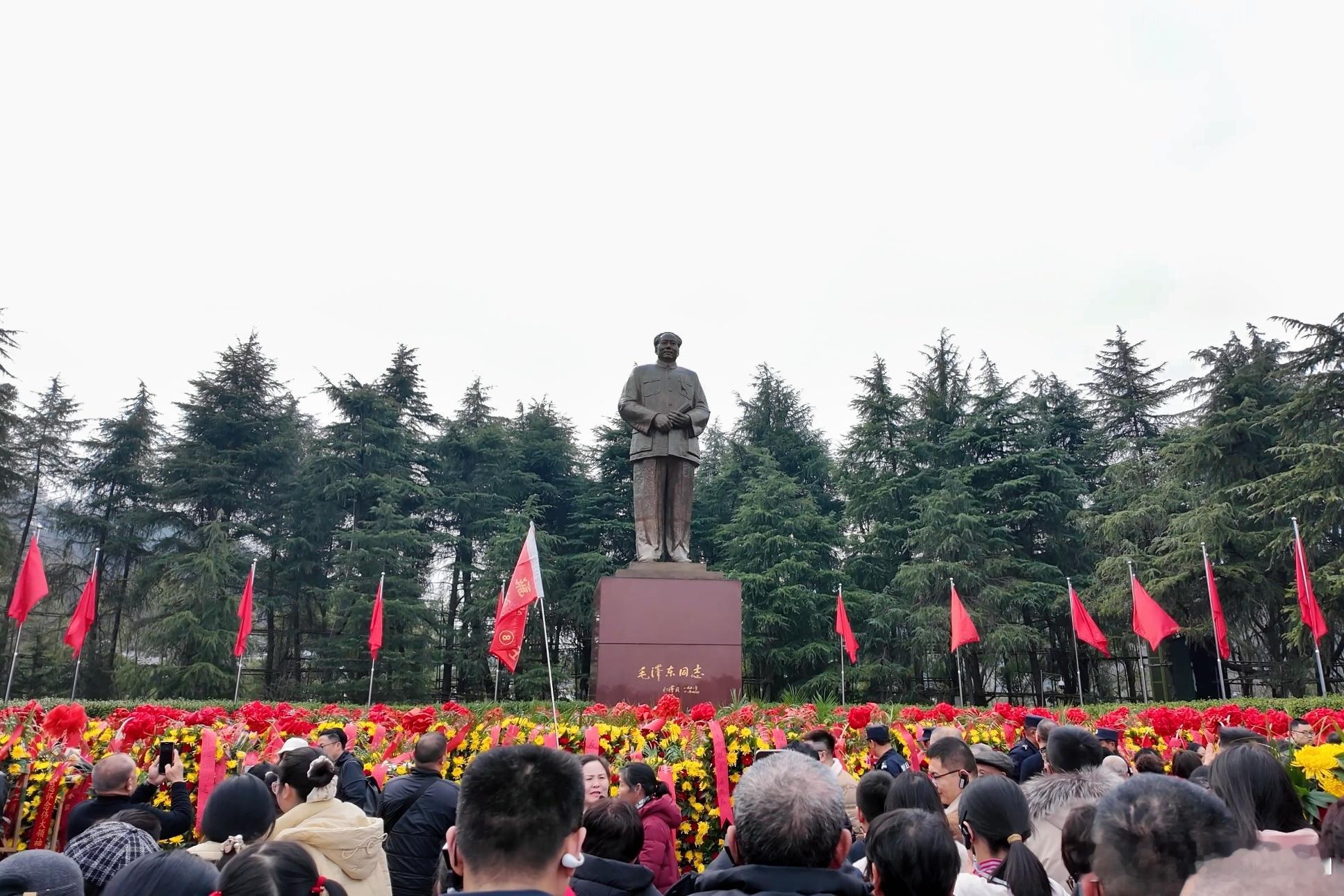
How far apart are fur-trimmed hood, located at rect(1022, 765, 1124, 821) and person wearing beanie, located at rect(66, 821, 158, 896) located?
9.08 feet

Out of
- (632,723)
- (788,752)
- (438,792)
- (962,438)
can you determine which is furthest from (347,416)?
(788,752)

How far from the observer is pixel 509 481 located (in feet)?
85.4

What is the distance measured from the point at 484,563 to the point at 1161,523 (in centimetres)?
1762

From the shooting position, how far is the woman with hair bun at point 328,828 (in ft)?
9.12

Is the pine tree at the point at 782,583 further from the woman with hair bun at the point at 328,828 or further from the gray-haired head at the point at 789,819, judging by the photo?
the gray-haired head at the point at 789,819

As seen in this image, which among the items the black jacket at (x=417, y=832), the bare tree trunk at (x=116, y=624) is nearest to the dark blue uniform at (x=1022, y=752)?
the black jacket at (x=417, y=832)

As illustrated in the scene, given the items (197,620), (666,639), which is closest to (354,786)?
(666,639)

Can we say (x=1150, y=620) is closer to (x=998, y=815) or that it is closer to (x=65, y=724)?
(x=998, y=815)

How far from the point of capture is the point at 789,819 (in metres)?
1.80

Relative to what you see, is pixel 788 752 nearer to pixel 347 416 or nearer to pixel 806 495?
pixel 806 495

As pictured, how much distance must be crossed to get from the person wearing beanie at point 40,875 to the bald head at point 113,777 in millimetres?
1325

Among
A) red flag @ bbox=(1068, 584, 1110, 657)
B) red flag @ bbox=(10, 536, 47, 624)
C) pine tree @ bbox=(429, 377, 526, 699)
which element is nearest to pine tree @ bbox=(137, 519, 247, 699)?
pine tree @ bbox=(429, 377, 526, 699)

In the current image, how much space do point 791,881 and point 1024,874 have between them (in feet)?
2.85

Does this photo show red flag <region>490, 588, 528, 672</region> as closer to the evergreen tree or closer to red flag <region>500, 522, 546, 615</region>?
red flag <region>500, 522, 546, 615</region>
